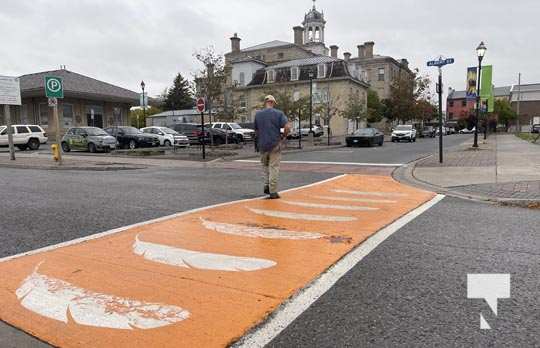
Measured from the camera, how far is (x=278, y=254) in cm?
502

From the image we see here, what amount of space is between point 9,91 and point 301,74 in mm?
41007

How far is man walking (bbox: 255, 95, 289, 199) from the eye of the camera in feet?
28.4

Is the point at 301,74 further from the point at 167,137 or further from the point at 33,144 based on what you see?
the point at 33,144

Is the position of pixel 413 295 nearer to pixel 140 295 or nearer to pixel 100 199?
pixel 140 295

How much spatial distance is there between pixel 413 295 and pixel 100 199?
22.8 feet

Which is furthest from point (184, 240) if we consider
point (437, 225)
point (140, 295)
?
point (437, 225)

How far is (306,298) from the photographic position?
3779mm

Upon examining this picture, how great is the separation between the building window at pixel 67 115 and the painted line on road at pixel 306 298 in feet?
130

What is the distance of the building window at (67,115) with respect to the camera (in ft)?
130

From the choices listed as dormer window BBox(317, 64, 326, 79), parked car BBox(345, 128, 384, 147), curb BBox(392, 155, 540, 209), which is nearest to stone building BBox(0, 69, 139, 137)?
parked car BBox(345, 128, 384, 147)

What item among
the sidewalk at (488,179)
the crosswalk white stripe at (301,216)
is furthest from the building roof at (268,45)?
the crosswalk white stripe at (301,216)

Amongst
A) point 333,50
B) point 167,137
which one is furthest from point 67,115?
point 333,50

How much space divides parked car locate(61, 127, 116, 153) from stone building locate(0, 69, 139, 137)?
40.8ft

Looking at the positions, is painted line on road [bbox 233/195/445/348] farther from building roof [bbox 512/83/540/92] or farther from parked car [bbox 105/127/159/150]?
building roof [bbox 512/83/540/92]
